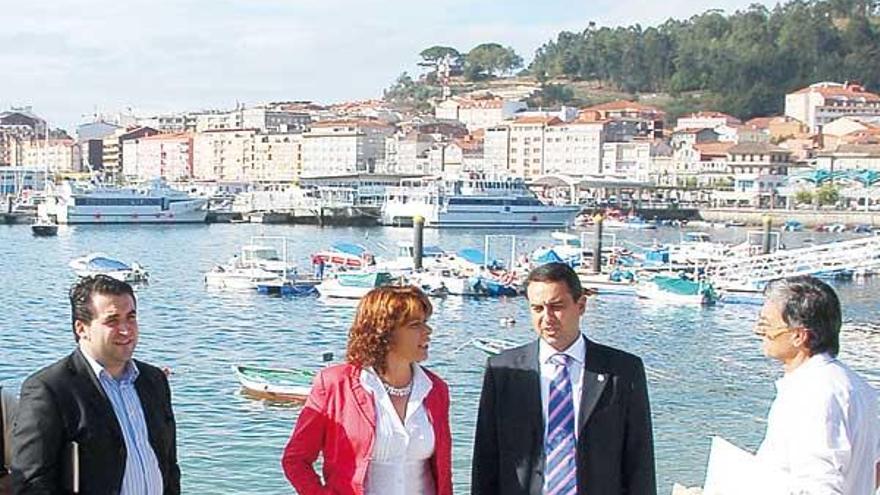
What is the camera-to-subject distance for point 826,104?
362 ft

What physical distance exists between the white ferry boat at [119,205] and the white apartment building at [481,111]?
190 ft

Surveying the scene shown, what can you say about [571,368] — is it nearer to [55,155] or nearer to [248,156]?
[248,156]

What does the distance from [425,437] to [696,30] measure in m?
137

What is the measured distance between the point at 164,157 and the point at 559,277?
4689 inches

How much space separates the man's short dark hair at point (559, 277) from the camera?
3277 mm

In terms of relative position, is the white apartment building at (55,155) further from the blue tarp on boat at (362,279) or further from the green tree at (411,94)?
the blue tarp on boat at (362,279)

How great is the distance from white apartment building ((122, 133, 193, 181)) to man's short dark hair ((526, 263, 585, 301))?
117m

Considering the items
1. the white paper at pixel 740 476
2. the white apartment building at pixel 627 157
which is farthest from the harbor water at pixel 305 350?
the white apartment building at pixel 627 157

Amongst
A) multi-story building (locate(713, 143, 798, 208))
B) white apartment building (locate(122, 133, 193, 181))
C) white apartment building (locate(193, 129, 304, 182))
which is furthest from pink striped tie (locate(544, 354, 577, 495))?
white apartment building (locate(122, 133, 193, 181))

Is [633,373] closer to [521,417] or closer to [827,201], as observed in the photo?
[521,417]

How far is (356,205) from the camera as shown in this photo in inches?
2854

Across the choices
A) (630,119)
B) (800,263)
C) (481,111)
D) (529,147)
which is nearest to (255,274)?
(800,263)

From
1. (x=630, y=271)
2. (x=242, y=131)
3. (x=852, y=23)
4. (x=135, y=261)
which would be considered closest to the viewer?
(x=630, y=271)

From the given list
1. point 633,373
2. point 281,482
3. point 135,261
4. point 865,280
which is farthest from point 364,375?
point 135,261
